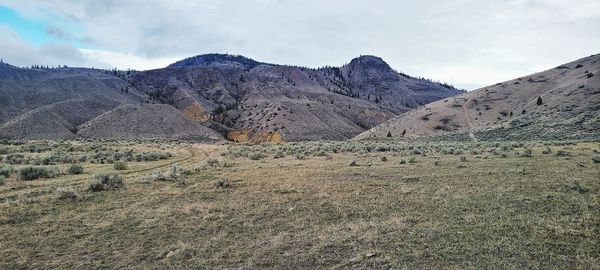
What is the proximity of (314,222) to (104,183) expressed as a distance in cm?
1118

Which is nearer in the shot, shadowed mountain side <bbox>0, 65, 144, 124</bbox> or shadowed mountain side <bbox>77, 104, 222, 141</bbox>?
shadowed mountain side <bbox>77, 104, 222, 141</bbox>

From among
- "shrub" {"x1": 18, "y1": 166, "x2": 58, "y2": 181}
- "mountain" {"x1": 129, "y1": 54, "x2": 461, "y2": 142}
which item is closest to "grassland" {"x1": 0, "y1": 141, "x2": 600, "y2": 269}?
"shrub" {"x1": 18, "y1": 166, "x2": 58, "y2": 181}

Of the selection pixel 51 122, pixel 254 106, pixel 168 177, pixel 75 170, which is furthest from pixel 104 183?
pixel 254 106

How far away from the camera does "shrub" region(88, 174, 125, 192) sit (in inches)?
666

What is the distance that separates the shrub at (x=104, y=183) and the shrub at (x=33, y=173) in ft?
16.2

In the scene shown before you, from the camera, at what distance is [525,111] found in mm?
73625

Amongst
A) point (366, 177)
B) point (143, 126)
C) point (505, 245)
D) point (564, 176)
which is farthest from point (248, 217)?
point (143, 126)

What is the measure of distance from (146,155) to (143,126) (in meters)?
69.5

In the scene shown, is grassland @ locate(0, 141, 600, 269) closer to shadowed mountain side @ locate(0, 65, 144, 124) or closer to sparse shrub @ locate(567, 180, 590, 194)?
sparse shrub @ locate(567, 180, 590, 194)

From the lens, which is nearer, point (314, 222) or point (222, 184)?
point (314, 222)

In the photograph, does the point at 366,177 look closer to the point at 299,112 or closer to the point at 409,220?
the point at 409,220

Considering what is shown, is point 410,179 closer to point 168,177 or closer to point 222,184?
point 222,184

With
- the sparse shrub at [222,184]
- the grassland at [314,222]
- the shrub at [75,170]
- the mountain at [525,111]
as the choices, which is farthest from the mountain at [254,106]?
the grassland at [314,222]

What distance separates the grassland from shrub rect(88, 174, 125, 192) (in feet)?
1.21
